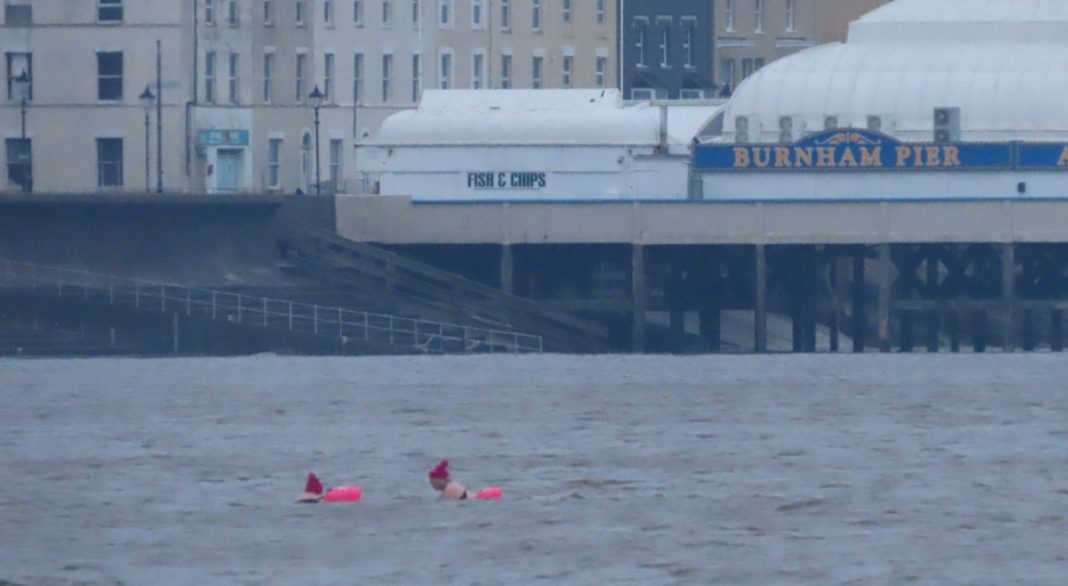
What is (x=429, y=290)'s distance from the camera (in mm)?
89125

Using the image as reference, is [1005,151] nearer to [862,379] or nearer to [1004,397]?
[862,379]

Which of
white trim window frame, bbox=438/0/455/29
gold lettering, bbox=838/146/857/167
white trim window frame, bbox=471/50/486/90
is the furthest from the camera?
white trim window frame, bbox=471/50/486/90

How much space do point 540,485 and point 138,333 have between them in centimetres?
4188

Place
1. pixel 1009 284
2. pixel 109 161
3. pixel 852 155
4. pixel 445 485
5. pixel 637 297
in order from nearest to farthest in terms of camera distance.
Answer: pixel 445 485, pixel 1009 284, pixel 637 297, pixel 852 155, pixel 109 161

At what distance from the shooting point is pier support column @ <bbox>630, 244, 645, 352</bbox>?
88.8m

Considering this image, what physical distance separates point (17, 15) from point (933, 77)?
26.0m

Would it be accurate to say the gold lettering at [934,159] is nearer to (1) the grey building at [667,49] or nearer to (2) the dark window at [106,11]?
(2) the dark window at [106,11]

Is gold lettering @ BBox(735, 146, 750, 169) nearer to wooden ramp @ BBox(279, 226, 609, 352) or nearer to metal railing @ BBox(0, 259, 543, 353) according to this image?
wooden ramp @ BBox(279, 226, 609, 352)

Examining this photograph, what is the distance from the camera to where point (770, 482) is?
153 ft

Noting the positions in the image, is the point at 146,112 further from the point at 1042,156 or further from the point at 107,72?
the point at 1042,156

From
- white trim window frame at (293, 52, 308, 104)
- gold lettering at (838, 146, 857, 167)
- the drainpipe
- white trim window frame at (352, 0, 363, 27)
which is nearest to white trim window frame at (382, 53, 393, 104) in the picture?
white trim window frame at (352, 0, 363, 27)

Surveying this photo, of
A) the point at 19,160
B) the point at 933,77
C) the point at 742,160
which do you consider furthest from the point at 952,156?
the point at 19,160

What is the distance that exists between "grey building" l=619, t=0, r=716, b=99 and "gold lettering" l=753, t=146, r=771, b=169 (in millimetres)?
38630

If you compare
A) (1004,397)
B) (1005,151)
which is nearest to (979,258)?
(1005,151)
